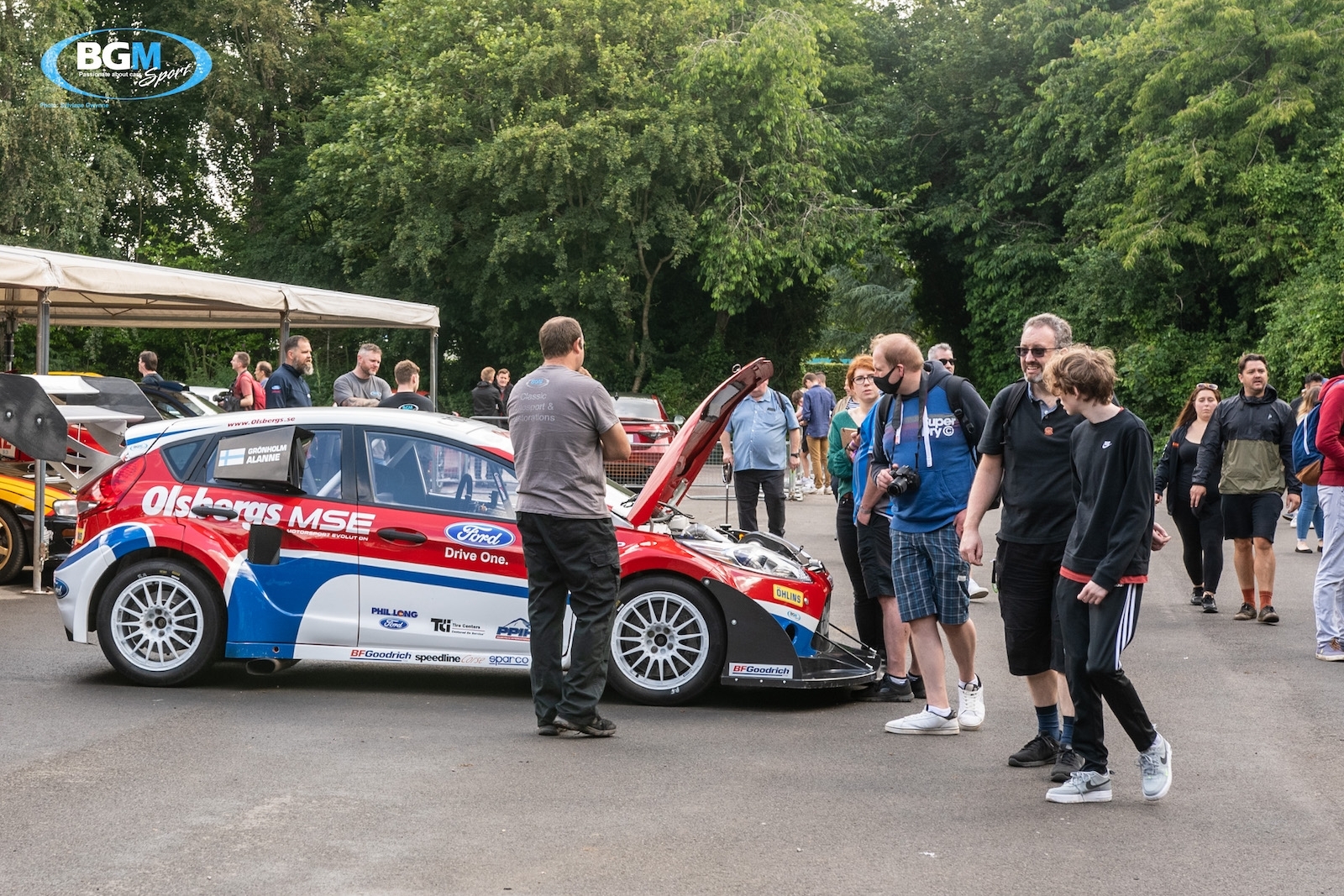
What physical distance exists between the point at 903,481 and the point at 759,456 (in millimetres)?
5907

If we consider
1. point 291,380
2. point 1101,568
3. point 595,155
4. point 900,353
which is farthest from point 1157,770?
point 595,155

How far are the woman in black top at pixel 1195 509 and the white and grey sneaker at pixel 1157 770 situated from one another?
5.73 m

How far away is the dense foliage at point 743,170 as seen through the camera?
1048 inches

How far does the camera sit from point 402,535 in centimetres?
734

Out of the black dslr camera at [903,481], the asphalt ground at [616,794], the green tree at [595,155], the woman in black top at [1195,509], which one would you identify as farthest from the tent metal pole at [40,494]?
the green tree at [595,155]

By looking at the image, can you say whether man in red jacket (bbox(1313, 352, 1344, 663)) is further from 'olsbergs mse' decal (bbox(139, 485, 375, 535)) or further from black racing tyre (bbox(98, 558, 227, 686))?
black racing tyre (bbox(98, 558, 227, 686))

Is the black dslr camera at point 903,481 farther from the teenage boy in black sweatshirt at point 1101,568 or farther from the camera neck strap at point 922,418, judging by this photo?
the teenage boy in black sweatshirt at point 1101,568

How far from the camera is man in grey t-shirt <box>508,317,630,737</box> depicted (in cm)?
650

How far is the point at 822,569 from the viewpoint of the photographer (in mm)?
7676

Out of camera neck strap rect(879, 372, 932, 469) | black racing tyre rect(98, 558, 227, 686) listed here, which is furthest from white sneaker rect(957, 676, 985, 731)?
black racing tyre rect(98, 558, 227, 686)

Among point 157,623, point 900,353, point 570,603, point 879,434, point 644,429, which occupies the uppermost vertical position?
point 644,429

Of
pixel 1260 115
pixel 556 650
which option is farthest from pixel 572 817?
pixel 1260 115

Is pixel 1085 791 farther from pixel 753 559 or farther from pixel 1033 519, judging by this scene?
pixel 753 559

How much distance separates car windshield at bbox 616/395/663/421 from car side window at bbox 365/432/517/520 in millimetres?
13954
